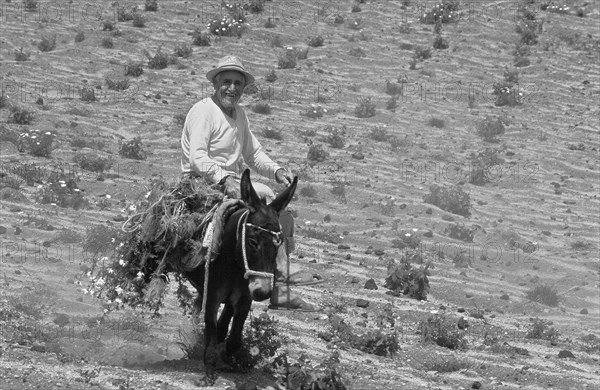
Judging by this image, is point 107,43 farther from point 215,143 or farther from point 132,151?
point 215,143

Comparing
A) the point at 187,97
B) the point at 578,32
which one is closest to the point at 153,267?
the point at 187,97

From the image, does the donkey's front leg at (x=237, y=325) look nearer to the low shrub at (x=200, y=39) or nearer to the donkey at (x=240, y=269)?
the donkey at (x=240, y=269)

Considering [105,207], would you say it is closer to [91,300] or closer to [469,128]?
[91,300]

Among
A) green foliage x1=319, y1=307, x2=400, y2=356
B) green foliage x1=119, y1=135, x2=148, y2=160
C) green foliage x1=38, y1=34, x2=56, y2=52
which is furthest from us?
green foliage x1=38, y1=34, x2=56, y2=52

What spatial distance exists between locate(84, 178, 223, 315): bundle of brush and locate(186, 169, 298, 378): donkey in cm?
25

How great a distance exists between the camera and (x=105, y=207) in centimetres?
1706

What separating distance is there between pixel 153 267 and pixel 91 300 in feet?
10.1

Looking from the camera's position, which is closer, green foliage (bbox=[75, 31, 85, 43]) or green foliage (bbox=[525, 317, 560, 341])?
green foliage (bbox=[525, 317, 560, 341])

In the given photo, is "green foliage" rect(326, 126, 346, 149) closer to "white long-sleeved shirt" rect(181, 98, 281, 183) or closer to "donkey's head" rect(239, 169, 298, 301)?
"white long-sleeved shirt" rect(181, 98, 281, 183)

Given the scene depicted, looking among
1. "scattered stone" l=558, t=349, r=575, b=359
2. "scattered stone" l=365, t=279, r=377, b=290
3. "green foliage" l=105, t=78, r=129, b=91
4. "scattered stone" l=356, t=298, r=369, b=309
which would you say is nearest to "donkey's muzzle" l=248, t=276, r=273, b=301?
"scattered stone" l=356, t=298, r=369, b=309

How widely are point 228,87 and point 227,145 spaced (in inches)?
20.2

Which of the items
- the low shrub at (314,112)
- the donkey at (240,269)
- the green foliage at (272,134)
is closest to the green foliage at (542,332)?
the donkey at (240,269)

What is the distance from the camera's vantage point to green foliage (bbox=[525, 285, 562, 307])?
15.4 meters

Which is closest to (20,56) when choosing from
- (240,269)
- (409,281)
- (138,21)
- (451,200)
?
(138,21)
